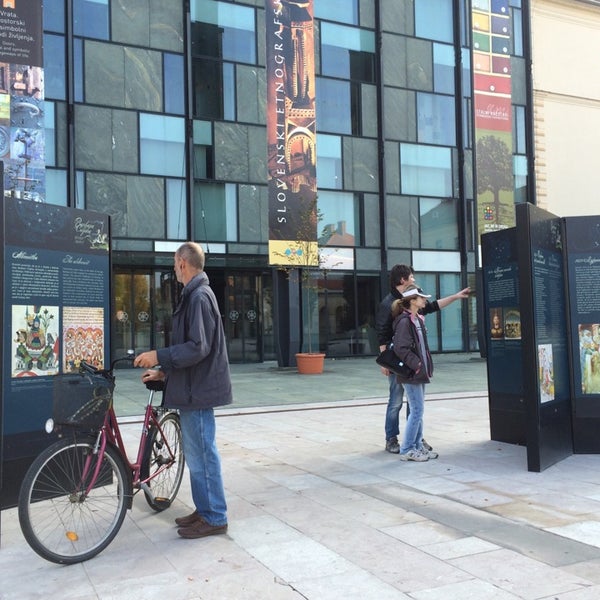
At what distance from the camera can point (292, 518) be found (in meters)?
4.79

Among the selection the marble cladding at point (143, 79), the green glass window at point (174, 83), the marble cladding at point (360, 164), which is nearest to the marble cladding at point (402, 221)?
the marble cladding at point (360, 164)

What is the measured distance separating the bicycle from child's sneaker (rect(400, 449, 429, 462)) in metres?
3.18

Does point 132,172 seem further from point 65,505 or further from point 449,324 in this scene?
point 65,505

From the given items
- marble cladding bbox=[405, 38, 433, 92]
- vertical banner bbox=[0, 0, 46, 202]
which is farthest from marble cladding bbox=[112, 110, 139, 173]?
marble cladding bbox=[405, 38, 433, 92]

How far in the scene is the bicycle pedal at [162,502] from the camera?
4.97 m

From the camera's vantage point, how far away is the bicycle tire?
4.71 meters

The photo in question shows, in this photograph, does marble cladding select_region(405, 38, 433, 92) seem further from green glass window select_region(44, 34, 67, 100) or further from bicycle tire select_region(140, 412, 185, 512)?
bicycle tire select_region(140, 412, 185, 512)

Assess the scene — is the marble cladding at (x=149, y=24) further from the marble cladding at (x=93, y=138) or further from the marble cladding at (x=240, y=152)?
the marble cladding at (x=240, y=152)

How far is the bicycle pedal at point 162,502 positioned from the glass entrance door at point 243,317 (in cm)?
1581

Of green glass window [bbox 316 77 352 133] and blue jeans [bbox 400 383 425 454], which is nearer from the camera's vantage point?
blue jeans [bbox 400 383 425 454]

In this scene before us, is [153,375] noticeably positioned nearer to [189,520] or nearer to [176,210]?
[189,520]

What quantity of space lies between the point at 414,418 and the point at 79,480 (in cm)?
364

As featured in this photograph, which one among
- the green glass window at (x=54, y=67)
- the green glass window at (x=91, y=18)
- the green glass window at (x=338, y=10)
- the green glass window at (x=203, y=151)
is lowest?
the green glass window at (x=203, y=151)

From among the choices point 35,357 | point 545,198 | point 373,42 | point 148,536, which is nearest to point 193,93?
point 373,42
